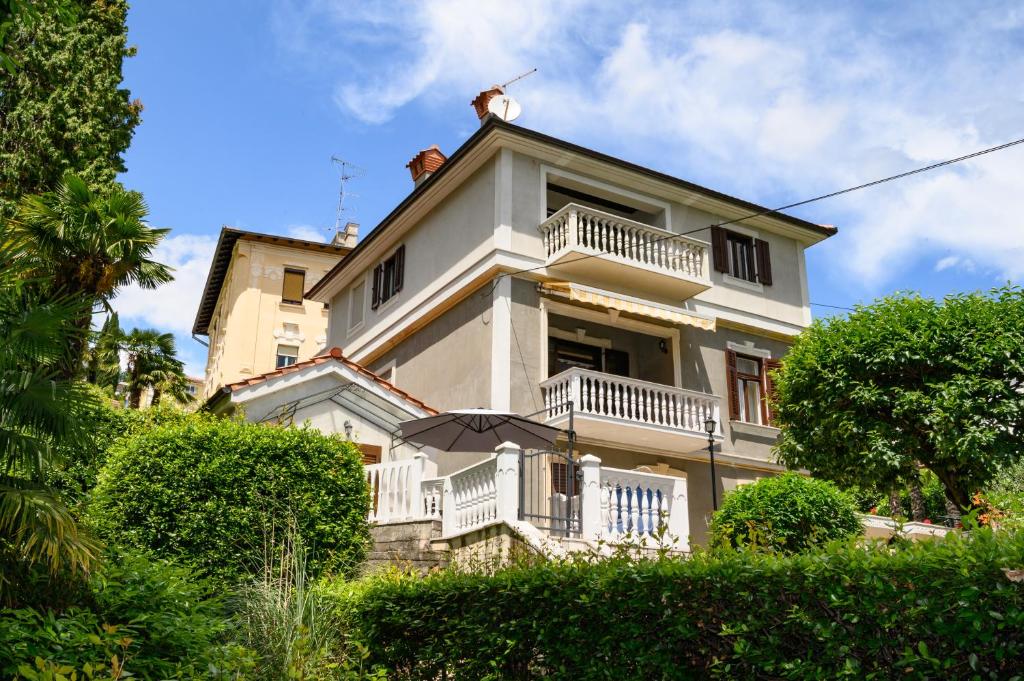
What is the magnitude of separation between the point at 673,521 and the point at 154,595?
7916 millimetres

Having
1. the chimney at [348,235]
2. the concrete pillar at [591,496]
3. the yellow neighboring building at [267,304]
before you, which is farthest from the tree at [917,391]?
the chimney at [348,235]

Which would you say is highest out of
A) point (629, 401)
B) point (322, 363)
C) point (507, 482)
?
point (629, 401)

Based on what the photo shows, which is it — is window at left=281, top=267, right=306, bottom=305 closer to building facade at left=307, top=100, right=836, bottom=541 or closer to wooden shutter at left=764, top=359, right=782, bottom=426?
building facade at left=307, top=100, right=836, bottom=541

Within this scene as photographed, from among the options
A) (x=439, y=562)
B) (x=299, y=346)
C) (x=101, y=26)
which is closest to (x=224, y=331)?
(x=299, y=346)

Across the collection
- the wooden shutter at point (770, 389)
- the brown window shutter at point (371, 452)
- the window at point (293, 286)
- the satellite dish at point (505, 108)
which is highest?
the window at point (293, 286)

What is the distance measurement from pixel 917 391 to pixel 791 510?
368cm

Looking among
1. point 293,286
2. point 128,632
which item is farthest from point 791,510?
point 293,286

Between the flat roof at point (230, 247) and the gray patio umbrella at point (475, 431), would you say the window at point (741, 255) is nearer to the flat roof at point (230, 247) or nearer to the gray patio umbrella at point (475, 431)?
the gray patio umbrella at point (475, 431)

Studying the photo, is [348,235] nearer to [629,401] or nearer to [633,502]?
[629,401]

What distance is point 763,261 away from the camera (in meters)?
24.5

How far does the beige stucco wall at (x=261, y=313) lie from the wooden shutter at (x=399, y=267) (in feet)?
44.7

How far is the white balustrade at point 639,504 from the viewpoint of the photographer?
1300cm

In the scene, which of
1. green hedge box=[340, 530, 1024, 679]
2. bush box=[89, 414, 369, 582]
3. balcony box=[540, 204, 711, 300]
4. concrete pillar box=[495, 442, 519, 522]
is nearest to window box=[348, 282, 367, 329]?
balcony box=[540, 204, 711, 300]

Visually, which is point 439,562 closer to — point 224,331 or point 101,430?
point 101,430
